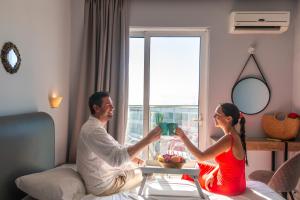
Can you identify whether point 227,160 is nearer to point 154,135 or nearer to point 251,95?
point 154,135

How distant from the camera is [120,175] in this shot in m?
2.30

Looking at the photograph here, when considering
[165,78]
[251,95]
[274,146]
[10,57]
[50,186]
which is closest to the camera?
[50,186]

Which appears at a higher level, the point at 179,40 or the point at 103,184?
the point at 179,40

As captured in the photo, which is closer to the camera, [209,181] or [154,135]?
[154,135]

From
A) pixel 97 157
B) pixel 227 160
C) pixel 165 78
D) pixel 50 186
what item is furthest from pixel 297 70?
pixel 50 186

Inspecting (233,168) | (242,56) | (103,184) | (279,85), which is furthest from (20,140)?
(279,85)

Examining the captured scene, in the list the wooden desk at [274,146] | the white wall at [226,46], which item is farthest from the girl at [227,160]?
the white wall at [226,46]

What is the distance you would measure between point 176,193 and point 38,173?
0.97 metres

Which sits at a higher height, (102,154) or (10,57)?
(10,57)

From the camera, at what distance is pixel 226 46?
342 cm

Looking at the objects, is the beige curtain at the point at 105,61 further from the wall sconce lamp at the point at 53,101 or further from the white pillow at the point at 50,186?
the white pillow at the point at 50,186

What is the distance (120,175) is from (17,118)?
2.95 feet

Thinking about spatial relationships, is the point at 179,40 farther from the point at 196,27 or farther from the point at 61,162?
→ the point at 61,162

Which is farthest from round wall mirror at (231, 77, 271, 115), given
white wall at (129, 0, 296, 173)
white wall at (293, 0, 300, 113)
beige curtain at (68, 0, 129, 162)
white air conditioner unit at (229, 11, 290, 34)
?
beige curtain at (68, 0, 129, 162)
